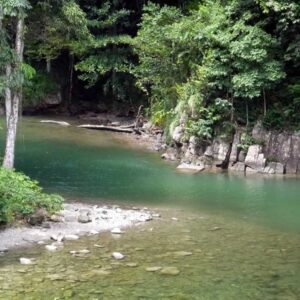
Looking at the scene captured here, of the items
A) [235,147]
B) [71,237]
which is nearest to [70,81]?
[235,147]

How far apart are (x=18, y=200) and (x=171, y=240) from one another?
3.43 m

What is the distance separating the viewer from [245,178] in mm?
20531

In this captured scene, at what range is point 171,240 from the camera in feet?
37.6

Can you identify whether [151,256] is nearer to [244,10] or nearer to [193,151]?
[193,151]

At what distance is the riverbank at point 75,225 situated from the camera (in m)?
10.9

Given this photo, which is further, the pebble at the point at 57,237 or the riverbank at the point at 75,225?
the pebble at the point at 57,237

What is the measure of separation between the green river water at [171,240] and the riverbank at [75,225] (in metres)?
0.37

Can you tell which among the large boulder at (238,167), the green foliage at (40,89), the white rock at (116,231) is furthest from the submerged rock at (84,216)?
the green foliage at (40,89)

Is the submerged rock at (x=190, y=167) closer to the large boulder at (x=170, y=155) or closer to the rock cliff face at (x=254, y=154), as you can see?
the rock cliff face at (x=254, y=154)

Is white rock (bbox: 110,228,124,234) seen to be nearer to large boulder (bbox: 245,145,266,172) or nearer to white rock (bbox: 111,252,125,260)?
white rock (bbox: 111,252,125,260)

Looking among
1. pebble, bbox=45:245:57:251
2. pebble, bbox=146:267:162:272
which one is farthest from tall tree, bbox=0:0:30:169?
pebble, bbox=146:267:162:272

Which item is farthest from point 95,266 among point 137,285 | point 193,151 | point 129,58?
point 129,58

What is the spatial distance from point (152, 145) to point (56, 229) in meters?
15.9

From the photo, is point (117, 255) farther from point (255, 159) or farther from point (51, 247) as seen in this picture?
point (255, 159)
